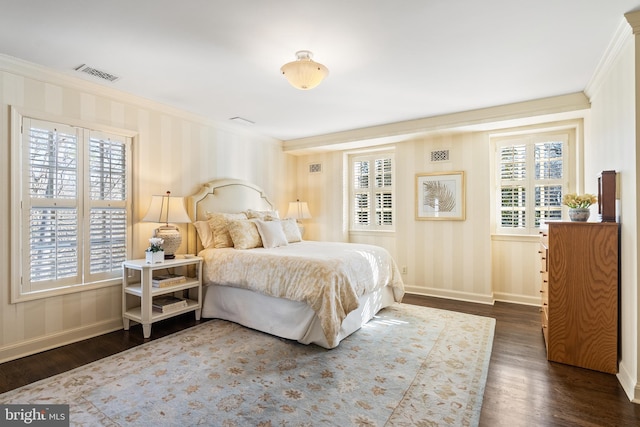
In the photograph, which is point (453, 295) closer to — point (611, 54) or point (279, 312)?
point (279, 312)

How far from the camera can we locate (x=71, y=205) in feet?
9.62

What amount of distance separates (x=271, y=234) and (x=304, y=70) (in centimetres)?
203

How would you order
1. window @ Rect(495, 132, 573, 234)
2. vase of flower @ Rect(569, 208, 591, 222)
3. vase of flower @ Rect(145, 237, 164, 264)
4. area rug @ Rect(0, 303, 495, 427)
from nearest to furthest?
1. area rug @ Rect(0, 303, 495, 427)
2. vase of flower @ Rect(569, 208, 591, 222)
3. vase of flower @ Rect(145, 237, 164, 264)
4. window @ Rect(495, 132, 573, 234)

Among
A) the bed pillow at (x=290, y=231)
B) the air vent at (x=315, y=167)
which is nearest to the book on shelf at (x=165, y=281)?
the bed pillow at (x=290, y=231)

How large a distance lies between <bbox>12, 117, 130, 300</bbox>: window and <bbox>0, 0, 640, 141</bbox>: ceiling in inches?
25.6

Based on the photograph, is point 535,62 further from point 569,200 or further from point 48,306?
point 48,306

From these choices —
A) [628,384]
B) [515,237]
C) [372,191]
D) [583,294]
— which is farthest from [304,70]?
[515,237]

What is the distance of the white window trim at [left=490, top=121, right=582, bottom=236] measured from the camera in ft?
12.9

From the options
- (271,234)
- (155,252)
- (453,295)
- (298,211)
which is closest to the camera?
(155,252)

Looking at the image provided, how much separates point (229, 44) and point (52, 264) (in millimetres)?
2471

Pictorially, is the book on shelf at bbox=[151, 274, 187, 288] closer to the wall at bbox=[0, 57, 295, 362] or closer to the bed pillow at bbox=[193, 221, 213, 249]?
the wall at bbox=[0, 57, 295, 362]

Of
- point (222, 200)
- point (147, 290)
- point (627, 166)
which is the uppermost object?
point (627, 166)

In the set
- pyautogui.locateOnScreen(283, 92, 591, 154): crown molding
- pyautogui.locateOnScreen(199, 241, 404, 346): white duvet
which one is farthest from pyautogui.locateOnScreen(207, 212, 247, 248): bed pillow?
pyautogui.locateOnScreen(283, 92, 591, 154): crown molding

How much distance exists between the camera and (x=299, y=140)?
17.6ft
